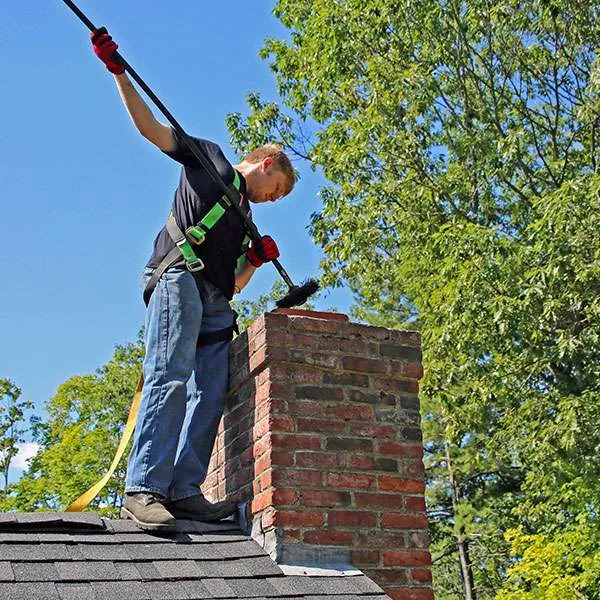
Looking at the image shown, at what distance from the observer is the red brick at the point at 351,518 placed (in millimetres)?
3924

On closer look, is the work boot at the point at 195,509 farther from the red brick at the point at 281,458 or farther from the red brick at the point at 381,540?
the red brick at the point at 381,540

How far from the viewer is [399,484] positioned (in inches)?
163

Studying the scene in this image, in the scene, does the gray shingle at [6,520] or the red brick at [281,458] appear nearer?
the gray shingle at [6,520]

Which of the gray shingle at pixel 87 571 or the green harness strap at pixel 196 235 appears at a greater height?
the green harness strap at pixel 196 235

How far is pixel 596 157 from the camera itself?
15.0 meters

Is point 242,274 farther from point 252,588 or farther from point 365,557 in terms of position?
point 252,588

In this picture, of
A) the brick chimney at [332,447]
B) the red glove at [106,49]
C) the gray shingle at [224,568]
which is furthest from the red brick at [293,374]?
the red glove at [106,49]

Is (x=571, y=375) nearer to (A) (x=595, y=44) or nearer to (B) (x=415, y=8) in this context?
(A) (x=595, y=44)

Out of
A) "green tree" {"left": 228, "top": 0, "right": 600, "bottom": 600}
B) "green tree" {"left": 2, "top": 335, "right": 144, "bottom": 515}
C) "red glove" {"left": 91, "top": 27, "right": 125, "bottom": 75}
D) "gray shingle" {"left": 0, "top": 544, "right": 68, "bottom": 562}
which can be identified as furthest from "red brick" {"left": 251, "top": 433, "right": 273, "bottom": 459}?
"green tree" {"left": 2, "top": 335, "right": 144, "bottom": 515}

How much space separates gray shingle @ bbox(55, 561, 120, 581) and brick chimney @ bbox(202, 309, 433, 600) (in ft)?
2.32

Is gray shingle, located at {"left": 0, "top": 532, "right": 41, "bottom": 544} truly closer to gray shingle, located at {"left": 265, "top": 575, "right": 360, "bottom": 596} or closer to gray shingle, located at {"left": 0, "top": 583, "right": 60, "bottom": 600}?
gray shingle, located at {"left": 0, "top": 583, "right": 60, "bottom": 600}

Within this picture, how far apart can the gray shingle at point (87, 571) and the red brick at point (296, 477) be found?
792 millimetres

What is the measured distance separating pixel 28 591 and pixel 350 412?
1.61 meters

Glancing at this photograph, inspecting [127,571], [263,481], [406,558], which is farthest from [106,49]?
[406,558]
